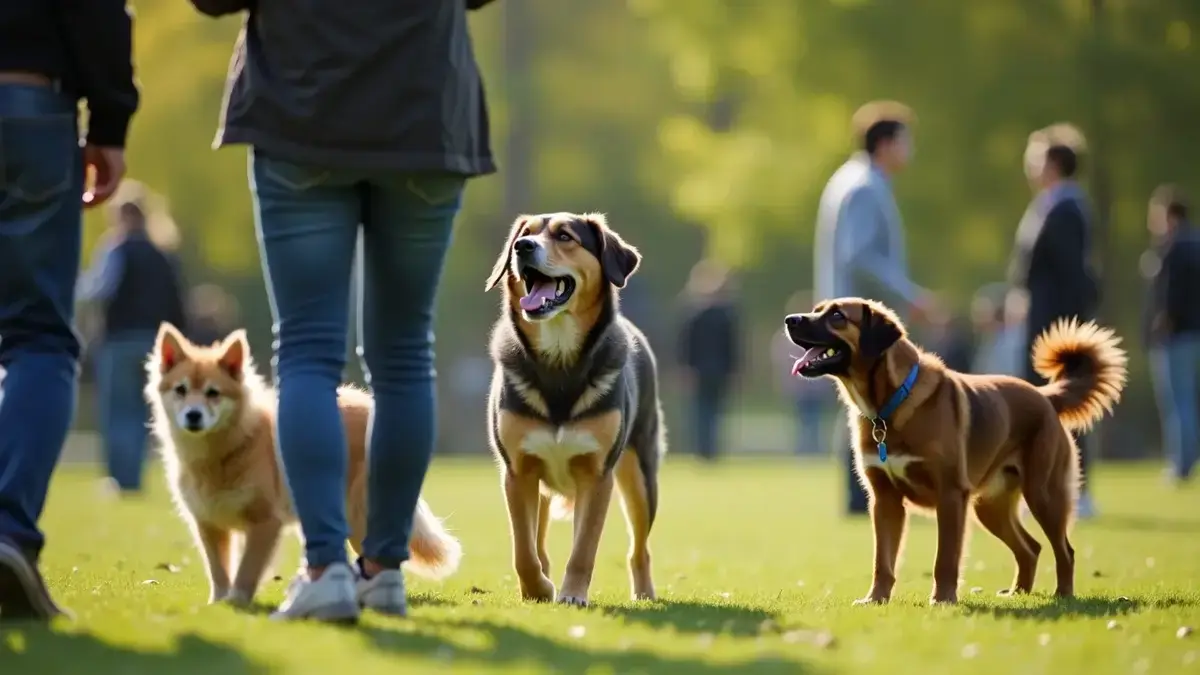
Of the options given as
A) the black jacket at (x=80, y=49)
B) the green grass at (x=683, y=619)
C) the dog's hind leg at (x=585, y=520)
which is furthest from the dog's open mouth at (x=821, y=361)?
the black jacket at (x=80, y=49)

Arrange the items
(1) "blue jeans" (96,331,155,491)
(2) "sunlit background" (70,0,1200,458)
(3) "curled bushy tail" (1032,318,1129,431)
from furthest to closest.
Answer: (2) "sunlit background" (70,0,1200,458) → (1) "blue jeans" (96,331,155,491) → (3) "curled bushy tail" (1032,318,1129,431)

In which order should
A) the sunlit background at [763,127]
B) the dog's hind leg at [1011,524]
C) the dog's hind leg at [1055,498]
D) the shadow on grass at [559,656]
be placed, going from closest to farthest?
1. the shadow on grass at [559,656]
2. the dog's hind leg at [1055,498]
3. the dog's hind leg at [1011,524]
4. the sunlit background at [763,127]

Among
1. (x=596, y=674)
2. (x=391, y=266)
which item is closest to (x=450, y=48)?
(x=391, y=266)

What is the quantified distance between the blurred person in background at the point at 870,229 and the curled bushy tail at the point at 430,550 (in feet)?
16.9

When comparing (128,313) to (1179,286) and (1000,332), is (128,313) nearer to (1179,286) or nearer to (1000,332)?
(1179,286)

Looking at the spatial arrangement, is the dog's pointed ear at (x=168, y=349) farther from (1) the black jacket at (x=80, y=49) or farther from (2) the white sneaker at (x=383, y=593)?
(2) the white sneaker at (x=383, y=593)

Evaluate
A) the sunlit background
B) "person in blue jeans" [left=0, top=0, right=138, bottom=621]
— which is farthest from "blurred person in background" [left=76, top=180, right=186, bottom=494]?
the sunlit background

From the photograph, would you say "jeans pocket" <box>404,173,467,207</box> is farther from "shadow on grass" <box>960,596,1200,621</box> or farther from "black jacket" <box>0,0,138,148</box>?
"shadow on grass" <box>960,596,1200,621</box>

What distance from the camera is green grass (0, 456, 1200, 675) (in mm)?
5082

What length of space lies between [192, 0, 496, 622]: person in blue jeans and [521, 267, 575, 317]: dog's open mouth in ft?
3.71

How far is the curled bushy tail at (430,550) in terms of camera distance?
761 centimetres

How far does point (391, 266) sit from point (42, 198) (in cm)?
113

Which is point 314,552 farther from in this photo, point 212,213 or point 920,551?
point 212,213

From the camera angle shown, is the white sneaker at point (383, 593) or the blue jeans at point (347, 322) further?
the white sneaker at point (383, 593)
